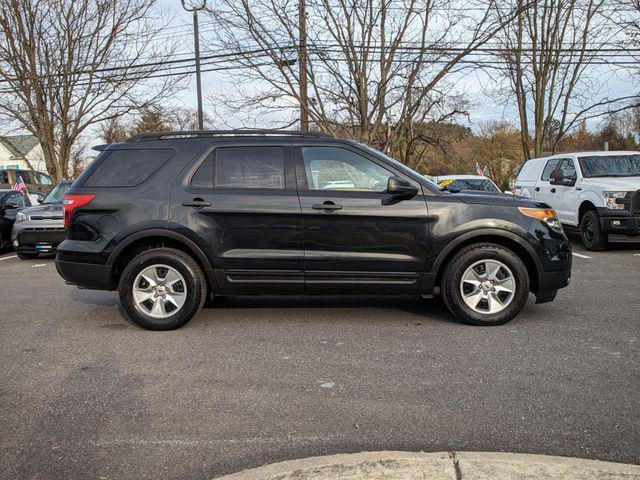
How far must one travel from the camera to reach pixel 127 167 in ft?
17.6

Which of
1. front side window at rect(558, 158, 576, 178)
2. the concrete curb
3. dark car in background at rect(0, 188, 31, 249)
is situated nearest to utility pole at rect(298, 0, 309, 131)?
front side window at rect(558, 158, 576, 178)

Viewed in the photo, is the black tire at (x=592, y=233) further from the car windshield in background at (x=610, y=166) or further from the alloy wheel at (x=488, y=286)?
the alloy wheel at (x=488, y=286)

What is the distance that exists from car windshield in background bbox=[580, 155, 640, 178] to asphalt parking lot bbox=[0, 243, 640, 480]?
18.6 ft

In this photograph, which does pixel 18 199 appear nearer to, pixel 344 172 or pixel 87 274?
pixel 87 274

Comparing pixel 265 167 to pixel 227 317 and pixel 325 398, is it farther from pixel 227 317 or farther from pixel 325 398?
pixel 325 398

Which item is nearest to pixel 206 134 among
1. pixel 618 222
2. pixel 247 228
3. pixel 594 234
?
pixel 247 228

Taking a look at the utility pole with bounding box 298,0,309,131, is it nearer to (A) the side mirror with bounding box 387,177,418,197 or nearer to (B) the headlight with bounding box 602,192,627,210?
(B) the headlight with bounding box 602,192,627,210

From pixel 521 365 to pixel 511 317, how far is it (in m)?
1.13

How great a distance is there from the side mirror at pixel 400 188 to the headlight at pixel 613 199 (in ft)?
21.6

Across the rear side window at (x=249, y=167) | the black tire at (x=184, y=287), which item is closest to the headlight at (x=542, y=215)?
the rear side window at (x=249, y=167)

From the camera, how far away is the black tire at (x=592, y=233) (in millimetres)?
10438

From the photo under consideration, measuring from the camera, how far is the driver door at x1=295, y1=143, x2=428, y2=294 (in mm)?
5148

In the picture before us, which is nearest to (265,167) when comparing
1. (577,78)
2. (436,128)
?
(577,78)

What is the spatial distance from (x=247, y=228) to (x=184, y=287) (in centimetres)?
82
